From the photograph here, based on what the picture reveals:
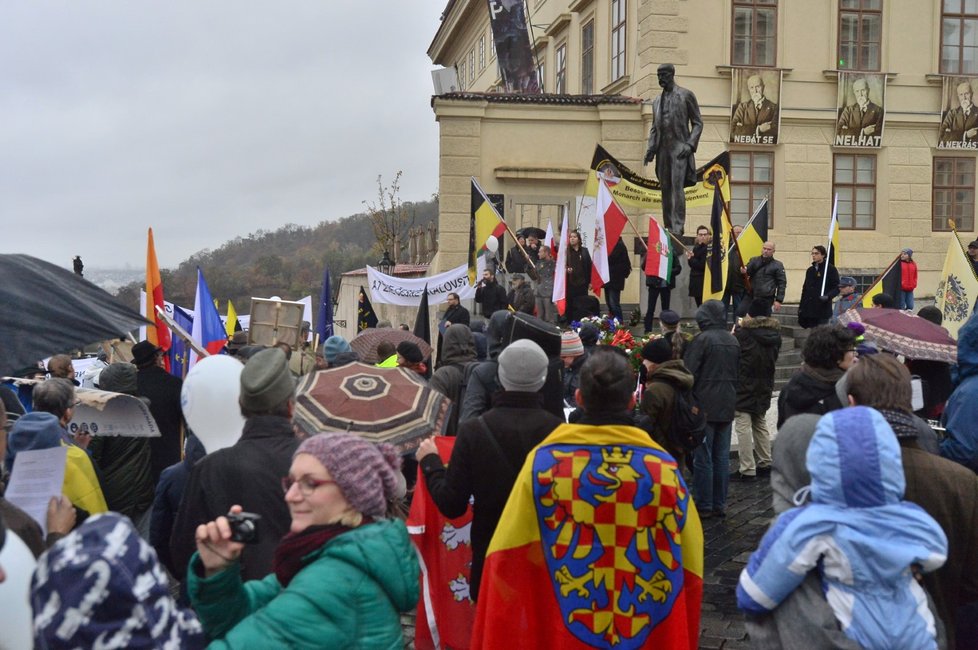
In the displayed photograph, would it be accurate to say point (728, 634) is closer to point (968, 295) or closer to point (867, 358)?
point (867, 358)

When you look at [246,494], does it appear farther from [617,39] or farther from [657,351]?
[617,39]

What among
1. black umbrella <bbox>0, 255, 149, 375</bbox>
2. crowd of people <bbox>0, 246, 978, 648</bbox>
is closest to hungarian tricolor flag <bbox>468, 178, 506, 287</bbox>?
crowd of people <bbox>0, 246, 978, 648</bbox>

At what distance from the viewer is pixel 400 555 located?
2.77 metres

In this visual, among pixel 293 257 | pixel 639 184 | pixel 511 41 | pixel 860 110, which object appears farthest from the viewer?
pixel 293 257

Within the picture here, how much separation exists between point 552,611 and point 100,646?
2.12 m

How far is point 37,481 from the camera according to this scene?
3441 millimetres

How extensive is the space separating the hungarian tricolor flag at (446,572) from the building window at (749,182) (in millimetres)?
20292

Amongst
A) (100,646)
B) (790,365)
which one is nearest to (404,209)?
(790,365)

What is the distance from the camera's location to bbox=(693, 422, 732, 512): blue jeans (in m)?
8.51

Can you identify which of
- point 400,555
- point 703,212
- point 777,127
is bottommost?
point 400,555

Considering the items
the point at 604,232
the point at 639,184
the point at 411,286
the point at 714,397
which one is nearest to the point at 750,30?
the point at 639,184

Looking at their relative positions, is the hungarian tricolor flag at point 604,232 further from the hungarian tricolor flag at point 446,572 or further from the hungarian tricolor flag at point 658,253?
the hungarian tricolor flag at point 446,572

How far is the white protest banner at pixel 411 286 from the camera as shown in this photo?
1652 centimetres

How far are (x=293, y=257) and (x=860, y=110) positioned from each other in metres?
34.2
